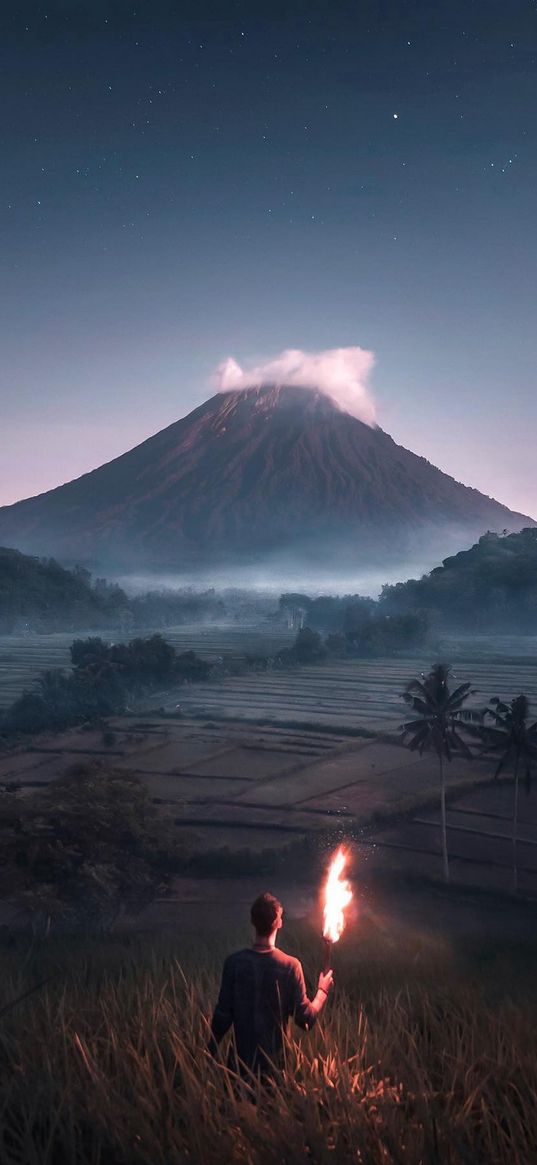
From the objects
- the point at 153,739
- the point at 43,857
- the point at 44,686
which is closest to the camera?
the point at 43,857

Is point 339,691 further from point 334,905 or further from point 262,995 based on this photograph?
point 334,905

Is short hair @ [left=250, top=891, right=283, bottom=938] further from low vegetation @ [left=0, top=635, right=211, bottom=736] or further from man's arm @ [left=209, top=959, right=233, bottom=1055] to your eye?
low vegetation @ [left=0, top=635, right=211, bottom=736]

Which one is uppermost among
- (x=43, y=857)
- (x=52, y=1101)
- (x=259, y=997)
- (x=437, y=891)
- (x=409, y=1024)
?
(x=259, y=997)

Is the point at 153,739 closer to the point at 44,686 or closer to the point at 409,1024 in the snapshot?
the point at 44,686

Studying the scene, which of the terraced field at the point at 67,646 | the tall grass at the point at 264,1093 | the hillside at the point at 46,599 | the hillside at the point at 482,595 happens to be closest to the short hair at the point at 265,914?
the tall grass at the point at 264,1093

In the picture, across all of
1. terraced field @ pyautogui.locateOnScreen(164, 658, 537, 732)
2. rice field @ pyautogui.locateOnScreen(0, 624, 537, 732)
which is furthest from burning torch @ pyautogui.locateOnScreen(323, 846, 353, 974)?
terraced field @ pyautogui.locateOnScreen(164, 658, 537, 732)

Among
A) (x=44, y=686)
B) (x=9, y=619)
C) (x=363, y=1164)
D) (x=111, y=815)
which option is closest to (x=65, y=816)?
(x=111, y=815)
